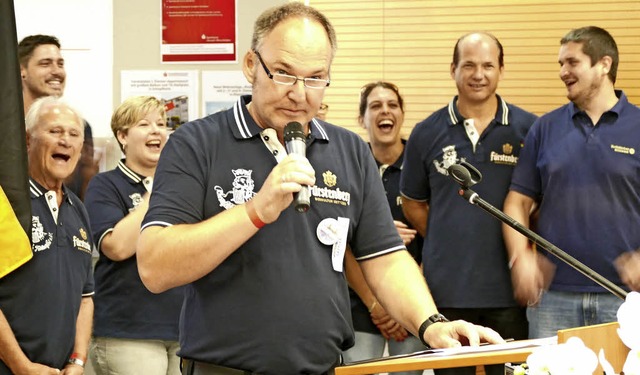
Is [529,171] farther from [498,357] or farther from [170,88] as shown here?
[498,357]

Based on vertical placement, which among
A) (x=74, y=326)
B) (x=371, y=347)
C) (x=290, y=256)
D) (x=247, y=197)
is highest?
(x=247, y=197)

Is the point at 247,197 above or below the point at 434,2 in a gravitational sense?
below

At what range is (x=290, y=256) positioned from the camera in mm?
2172

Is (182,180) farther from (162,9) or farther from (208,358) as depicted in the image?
(162,9)

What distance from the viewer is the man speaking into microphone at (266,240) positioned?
6.76 feet

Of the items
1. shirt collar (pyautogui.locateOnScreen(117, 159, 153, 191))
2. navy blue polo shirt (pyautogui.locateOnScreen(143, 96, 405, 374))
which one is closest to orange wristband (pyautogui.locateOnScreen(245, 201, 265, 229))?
navy blue polo shirt (pyautogui.locateOnScreen(143, 96, 405, 374))

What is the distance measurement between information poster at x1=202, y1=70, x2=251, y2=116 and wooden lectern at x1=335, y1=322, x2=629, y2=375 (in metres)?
3.74

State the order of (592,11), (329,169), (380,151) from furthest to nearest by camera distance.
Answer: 1. (592,11)
2. (380,151)
3. (329,169)

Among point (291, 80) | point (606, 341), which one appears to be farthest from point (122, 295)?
point (606, 341)

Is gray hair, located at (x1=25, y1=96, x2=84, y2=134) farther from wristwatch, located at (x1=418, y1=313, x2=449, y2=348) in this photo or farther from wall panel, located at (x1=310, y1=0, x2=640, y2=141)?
wall panel, located at (x1=310, y1=0, x2=640, y2=141)

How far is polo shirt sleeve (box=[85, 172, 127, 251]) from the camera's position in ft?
12.6

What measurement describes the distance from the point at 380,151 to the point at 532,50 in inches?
49.5

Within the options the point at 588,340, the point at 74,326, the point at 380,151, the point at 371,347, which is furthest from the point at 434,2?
the point at 588,340

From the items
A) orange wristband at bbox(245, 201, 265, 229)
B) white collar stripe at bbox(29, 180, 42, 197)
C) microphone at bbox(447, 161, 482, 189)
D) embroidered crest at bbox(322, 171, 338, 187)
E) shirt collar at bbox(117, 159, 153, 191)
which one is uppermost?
microphone at bbox(447, 161, 482, 189)
